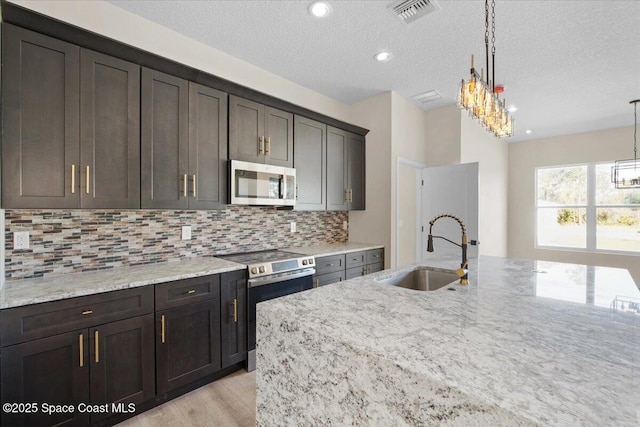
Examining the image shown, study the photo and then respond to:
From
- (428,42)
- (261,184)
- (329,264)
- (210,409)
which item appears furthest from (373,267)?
(428,42)

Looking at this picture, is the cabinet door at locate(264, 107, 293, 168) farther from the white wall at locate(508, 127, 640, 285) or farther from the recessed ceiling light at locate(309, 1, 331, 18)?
the white wall at locate(508, 127, 640, 285)

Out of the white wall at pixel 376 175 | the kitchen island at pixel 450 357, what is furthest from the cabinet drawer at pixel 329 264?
the kitchen island at pixel 450 357

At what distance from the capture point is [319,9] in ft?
7.45

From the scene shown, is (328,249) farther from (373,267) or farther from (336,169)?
(336,169)

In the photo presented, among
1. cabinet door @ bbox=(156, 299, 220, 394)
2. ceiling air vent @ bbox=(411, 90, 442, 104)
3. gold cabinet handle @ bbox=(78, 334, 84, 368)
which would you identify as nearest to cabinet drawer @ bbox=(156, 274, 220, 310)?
cabinet door @ bbox=(156, 299, 220, 394)

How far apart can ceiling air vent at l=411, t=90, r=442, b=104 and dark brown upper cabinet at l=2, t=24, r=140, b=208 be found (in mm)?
3241

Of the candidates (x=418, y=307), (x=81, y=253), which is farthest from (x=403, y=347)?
(x=81, y=253)

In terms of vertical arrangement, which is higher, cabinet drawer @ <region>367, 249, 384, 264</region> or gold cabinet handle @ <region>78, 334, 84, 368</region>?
cabinet drawer @ <region>367, 249, 384, 264</region>

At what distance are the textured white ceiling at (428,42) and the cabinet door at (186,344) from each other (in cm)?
229

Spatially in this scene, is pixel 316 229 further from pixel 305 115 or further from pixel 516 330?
pixel 516 330

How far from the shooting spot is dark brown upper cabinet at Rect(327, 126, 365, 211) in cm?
375

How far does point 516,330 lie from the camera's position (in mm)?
1025

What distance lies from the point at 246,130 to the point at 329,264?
162cm

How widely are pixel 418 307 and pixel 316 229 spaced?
275 cm
